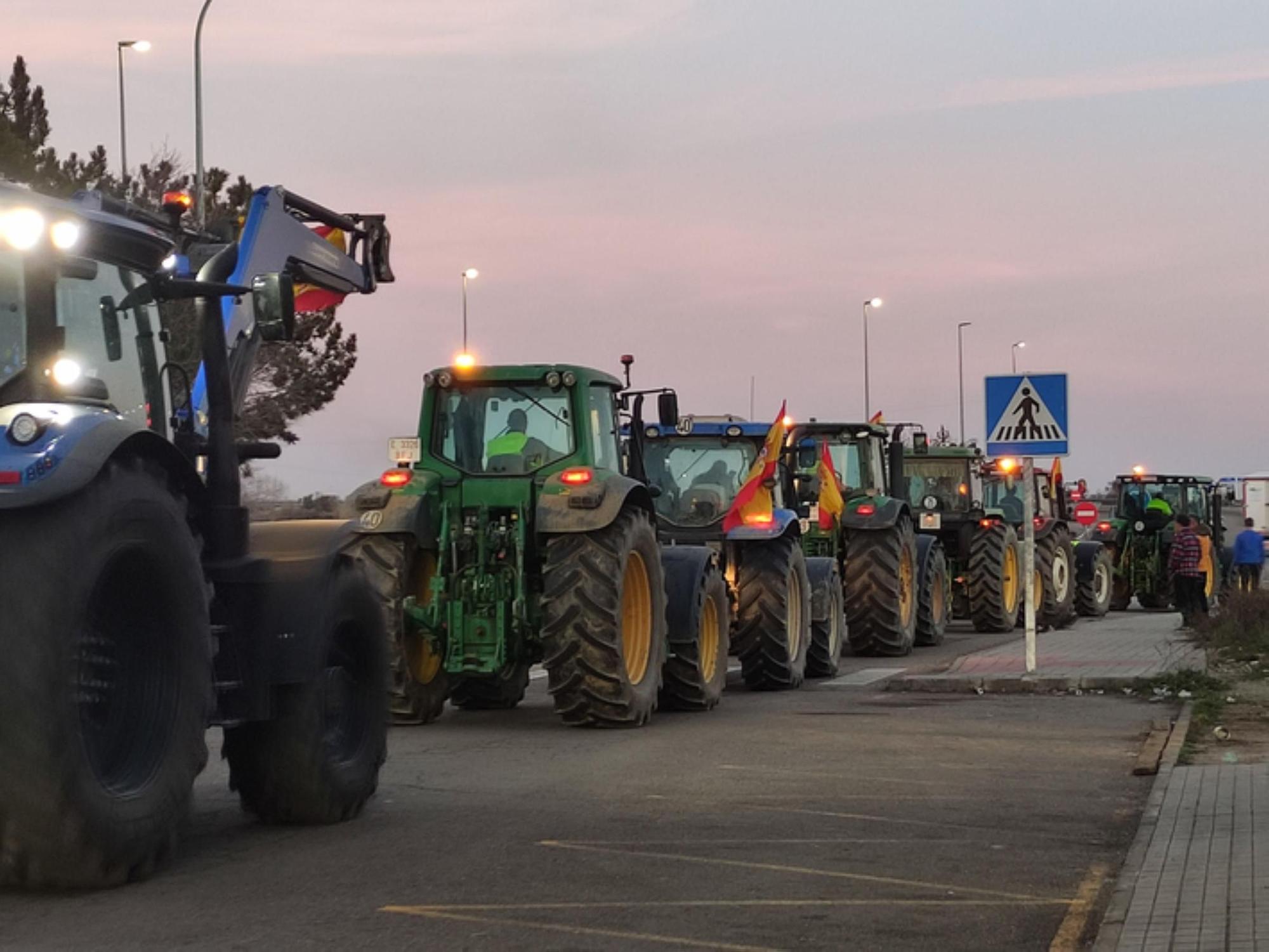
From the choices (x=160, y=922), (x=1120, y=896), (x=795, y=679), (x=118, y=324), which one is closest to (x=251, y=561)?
(x=118, y=324)

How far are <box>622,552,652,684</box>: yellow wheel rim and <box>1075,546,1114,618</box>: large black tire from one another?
21.8 metres

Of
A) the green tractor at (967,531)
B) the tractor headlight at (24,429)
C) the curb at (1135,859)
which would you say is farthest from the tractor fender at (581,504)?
the green tractor at (967,531)

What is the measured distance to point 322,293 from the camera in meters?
14.9

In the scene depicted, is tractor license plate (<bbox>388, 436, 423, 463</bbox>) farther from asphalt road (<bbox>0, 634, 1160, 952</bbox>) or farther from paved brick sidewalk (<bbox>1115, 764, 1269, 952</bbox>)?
paved brick sidewalk (<bbox>1115, 764, 1269, 952</bbox>)

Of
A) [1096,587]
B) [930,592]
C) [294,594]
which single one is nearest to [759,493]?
[930,592]

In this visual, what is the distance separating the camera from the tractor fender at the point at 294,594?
9602 mm

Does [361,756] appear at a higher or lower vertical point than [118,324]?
lower

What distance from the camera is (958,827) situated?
398 inches

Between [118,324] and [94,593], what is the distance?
1.74 meters

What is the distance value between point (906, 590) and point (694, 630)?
9.85 m

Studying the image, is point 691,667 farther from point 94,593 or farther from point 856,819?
point 94,593

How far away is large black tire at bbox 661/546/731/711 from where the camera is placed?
16781 millimetres

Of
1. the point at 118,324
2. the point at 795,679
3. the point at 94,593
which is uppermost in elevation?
the point at 118,324

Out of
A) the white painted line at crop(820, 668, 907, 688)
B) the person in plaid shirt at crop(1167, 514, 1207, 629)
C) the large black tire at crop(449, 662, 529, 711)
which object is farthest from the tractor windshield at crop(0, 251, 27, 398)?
the person in plaid shirt at crop(1167, 514, 1207, 629)
